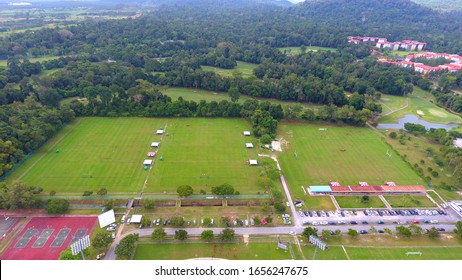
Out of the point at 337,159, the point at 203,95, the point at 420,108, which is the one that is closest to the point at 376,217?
the point at 337,159

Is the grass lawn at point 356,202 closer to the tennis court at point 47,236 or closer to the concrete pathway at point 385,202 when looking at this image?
the concrete pathway at point 385,202

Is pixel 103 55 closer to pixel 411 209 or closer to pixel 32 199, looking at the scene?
→ pixel 32 199

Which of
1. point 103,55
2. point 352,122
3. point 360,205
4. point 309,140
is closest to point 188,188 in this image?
point 360,205

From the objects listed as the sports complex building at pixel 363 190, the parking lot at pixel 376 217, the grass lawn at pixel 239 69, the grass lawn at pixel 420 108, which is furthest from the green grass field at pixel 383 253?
the grass lawn at pixel 239 69

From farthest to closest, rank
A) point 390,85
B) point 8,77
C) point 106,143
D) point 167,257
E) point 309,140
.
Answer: point 390,85 < point 8,77 < point 309,140 < point 106,143 < point 167,257

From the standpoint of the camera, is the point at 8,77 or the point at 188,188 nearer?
the point at 188,188

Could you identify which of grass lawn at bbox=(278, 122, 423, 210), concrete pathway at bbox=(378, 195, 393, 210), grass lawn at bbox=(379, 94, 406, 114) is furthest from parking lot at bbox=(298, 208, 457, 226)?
grass lawn at bbox=(379, 94, 406, 114)

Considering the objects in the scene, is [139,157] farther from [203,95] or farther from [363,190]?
[363,190]
